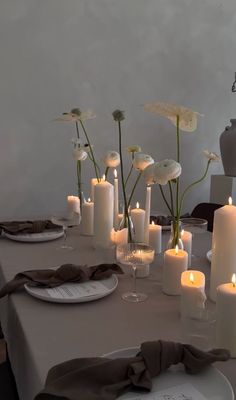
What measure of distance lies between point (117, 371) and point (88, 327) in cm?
24

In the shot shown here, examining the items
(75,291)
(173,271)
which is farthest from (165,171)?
(75,291)

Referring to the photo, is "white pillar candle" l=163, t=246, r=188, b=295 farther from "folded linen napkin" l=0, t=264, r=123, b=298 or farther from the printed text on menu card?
the printed text on menu card

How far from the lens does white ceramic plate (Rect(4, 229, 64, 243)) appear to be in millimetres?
1658

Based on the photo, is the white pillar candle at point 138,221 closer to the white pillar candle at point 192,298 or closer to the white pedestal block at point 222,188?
the white pillar candle at point 192,298

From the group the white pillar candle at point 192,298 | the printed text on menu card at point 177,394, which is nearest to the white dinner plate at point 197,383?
the printed text on menu card at point 177,394

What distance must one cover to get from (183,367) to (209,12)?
10.5ft

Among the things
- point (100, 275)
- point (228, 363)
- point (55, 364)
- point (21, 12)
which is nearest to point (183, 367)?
point (228, 363)

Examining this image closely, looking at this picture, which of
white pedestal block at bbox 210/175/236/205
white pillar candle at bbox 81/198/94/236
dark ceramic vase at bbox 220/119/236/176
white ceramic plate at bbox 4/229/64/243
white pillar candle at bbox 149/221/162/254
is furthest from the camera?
white pedestal block at bbox 210/175/236/205

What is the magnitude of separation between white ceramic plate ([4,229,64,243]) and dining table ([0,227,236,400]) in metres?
0.31

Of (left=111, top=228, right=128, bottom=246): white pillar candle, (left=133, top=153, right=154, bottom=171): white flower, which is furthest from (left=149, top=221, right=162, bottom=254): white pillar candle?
(left=133, top=153, right=154, bottom=171): white flower

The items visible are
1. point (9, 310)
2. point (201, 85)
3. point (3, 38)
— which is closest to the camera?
point (9, 310)

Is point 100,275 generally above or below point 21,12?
below

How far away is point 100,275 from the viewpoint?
4.03 feet

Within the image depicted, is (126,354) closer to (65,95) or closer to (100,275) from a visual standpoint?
(100,275)
